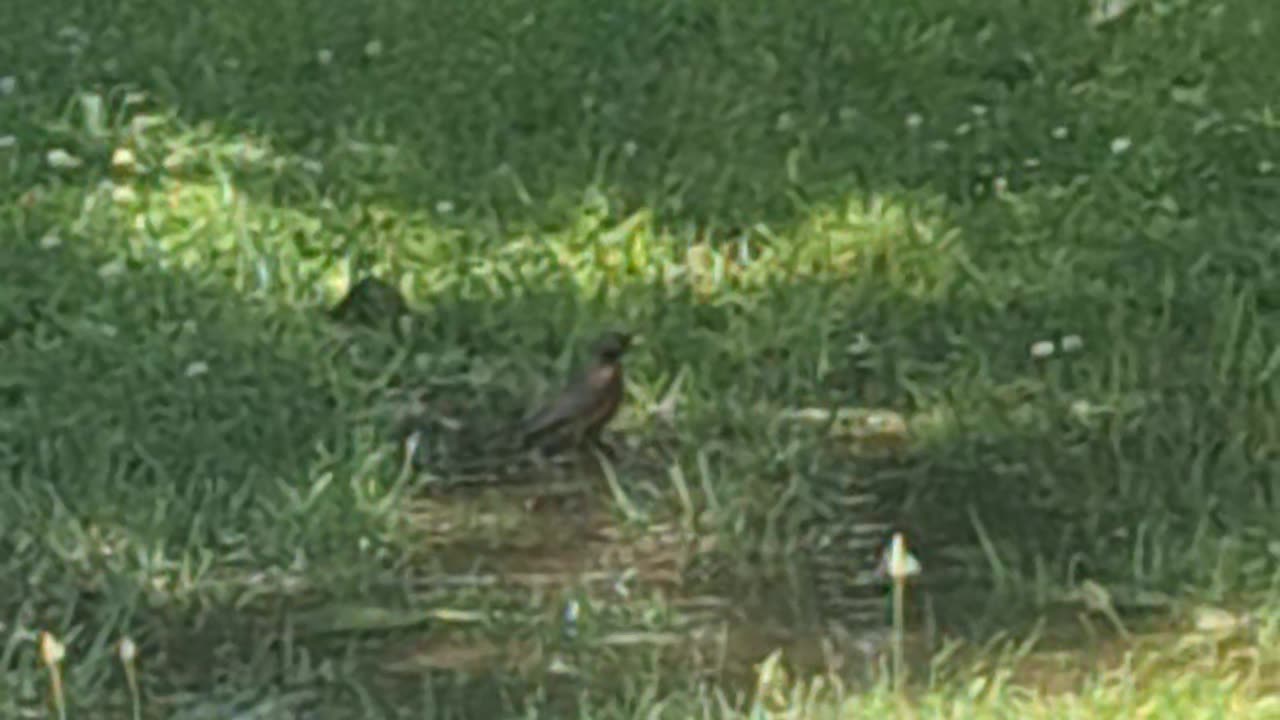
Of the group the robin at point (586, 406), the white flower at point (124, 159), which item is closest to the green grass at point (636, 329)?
the white flower at point (124, 159)

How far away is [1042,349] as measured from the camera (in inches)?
219

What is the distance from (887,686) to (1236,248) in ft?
7.57

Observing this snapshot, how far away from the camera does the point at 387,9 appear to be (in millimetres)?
8055

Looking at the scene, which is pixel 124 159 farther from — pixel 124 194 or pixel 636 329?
pixel 636 329

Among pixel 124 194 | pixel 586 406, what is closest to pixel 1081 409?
pixel 586 406

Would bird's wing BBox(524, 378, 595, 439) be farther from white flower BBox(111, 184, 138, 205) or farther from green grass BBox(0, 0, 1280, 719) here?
white flower BBox(111, 184, 138, 205)

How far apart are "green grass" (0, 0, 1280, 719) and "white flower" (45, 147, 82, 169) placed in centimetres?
2

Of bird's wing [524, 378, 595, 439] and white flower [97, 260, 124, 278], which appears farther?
white flower [97, 260, 124, 278]

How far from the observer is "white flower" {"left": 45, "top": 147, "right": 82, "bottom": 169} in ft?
22.4

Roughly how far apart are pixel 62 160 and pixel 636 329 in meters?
1.78

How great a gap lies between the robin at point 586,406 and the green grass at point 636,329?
12cm

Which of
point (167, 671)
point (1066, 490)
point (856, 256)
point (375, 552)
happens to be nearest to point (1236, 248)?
point (856, 256)

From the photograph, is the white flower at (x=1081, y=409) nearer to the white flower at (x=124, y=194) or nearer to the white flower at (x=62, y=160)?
the white flower at (x=124, y=194)

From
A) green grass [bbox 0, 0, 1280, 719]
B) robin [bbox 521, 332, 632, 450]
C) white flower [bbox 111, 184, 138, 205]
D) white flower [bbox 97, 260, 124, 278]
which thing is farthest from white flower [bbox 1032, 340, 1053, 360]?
white flower [bbox 111, 184, 138, 205]
